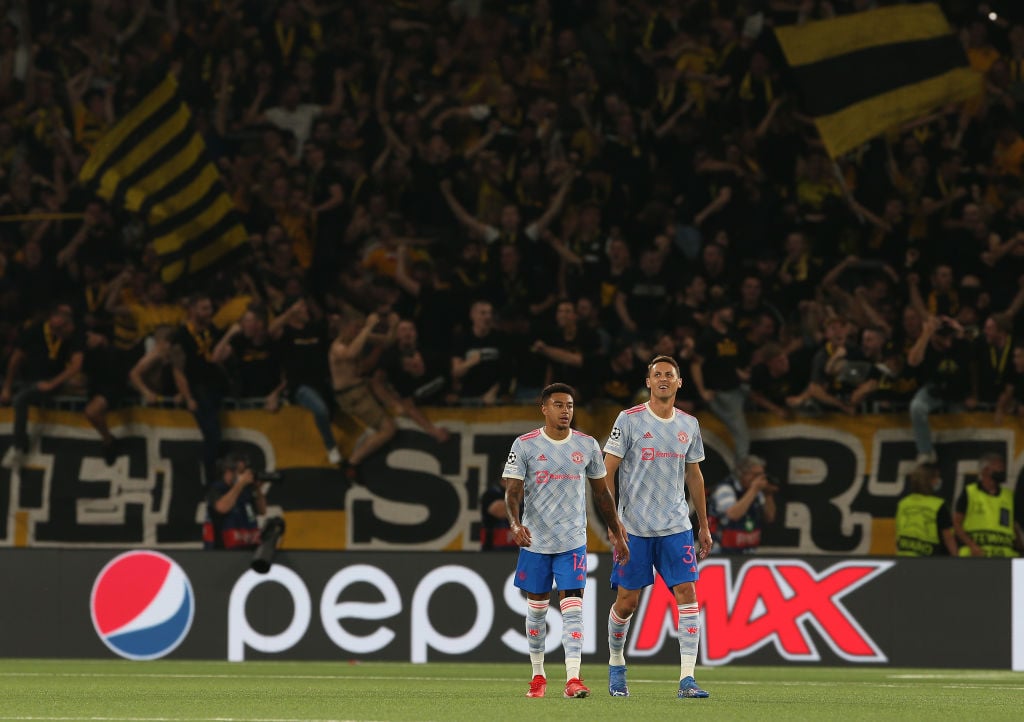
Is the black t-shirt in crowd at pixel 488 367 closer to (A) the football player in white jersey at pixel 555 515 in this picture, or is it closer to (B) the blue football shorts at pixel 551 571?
(A) the football player in white jersey at pixel 555 515

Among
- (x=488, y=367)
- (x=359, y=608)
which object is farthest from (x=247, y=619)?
(x=488, y=367)

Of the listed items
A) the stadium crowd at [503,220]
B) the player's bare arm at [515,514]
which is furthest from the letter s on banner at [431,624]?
the player's bare arm at [515,514]

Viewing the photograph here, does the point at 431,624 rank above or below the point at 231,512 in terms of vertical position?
below

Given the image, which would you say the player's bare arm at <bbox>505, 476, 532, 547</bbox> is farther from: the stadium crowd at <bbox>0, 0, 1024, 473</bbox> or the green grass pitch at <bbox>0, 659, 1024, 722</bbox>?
the stadium crowd at <bbox>0, 0, 1024, 473</bbox>

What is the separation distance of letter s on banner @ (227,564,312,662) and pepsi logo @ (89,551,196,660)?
40 centimetres

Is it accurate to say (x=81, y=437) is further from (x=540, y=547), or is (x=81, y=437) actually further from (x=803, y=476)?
(x=540, y=547)

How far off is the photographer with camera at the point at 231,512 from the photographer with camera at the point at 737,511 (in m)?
4.49

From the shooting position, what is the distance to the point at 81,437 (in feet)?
62.5

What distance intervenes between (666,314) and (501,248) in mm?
1965

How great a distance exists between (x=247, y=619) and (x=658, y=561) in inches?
251

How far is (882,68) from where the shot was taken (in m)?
20.5

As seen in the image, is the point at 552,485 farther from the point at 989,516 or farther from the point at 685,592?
the point at 989,516

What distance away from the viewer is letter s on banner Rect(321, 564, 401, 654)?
667 inches

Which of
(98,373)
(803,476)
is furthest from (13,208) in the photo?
(803,476)
